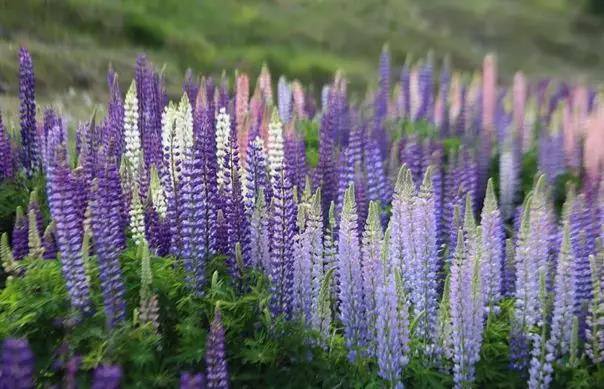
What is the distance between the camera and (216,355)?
4445 millimetres

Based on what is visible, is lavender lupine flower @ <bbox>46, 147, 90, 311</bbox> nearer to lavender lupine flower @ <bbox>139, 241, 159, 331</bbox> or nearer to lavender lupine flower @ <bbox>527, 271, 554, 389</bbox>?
lavender lupine flower @ <bbox>139, 241, 159, 331</bbox>

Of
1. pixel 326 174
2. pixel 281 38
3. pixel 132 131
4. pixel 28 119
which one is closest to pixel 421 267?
pixel 326 174

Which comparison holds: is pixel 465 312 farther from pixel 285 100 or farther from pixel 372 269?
pixel 285 100

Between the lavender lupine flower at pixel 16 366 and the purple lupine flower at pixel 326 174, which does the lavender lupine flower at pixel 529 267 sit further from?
the lavender lupine flower at pixel 16 366

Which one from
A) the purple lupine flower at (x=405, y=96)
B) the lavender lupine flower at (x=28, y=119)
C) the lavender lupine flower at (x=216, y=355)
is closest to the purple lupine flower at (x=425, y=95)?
the purple lupine flower at (x=405, y=96)

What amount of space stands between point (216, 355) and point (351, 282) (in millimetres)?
1199

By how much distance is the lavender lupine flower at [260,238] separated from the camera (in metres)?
5.66

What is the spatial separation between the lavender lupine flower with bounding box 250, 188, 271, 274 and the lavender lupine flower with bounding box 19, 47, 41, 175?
2721 mm

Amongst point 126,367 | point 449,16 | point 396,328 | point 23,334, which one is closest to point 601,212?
point 396,328

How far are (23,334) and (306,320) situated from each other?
1.79m

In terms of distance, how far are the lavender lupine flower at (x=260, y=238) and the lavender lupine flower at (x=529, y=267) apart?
1.74m

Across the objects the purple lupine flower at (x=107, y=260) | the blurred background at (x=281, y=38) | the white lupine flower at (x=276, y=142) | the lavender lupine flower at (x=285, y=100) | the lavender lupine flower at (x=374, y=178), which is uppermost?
the blurred background at (x=281, y=38)

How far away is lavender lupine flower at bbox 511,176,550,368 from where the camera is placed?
562 centimetres

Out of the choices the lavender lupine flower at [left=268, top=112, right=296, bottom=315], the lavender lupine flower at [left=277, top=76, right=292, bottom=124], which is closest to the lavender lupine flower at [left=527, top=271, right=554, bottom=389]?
the lavender lupine flower at [left=268, top=112, right=296, bottom=315]
